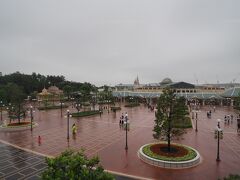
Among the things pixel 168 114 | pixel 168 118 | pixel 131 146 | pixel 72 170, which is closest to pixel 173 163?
pixel 168 118

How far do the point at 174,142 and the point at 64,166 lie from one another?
14028mm

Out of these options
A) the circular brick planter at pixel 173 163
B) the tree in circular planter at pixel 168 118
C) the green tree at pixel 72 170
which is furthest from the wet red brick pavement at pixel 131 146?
the green tree at pixel 72 170

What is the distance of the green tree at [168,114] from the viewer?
15.9 meters

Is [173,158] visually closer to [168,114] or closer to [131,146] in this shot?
[168,114]

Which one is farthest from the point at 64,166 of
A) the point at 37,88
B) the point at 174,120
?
the point at 37,88

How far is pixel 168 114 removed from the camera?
16672 mm

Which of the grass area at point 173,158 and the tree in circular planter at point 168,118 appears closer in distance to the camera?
the grass area at point 173,158

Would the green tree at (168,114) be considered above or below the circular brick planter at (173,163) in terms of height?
above

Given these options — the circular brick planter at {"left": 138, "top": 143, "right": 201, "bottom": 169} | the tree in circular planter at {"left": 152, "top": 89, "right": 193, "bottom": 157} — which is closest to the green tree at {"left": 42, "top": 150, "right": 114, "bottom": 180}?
the circular brick planter at {"left": 138, "top": 143, "right": 201, "bottom": 169}

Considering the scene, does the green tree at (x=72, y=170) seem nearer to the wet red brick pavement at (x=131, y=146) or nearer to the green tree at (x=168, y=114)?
the wet red brick pavement at (x=131, y=146)

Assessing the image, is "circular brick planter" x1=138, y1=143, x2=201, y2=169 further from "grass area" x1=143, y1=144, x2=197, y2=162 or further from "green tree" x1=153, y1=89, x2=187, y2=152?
"green tree" x1=153, y1=89, x2=187, y2=152

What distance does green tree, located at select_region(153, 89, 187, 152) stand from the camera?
52.2ft

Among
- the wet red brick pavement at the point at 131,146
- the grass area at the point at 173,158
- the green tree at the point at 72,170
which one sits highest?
the green tree at the point at 72,170

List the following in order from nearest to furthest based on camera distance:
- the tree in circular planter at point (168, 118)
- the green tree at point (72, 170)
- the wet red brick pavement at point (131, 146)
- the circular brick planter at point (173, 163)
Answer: the green tree at point (72, 170), the wet red brick pavement at point (131, 146), the circular brick planter at point (173, 163), the tree in circular planter at point (168, 118)
